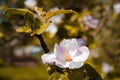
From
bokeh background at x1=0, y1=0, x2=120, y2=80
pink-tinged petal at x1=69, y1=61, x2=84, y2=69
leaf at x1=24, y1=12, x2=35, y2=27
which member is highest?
leaf at x1=24, y1=12, x2=35, y2=27

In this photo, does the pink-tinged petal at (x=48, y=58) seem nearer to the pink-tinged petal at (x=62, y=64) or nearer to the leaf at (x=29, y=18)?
the pink-tinged petal at (x=62, y=64)

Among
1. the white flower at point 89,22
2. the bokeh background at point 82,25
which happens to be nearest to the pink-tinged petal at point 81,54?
the bokeh background at point 82,25

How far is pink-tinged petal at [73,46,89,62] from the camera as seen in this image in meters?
1.50

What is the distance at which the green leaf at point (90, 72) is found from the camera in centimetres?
152

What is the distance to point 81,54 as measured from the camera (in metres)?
1.51

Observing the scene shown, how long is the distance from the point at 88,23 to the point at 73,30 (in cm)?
28

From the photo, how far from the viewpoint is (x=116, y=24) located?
4.40m

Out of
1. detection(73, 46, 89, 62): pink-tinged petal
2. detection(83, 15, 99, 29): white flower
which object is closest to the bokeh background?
detection(83, 15, 99, 29): white flower

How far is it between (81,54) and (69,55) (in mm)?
67

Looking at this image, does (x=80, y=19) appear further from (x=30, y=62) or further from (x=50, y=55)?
(x=30, y=62)

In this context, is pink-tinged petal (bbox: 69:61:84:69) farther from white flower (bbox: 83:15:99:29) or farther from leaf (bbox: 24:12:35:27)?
white flower (bbox: 83:15:99:29)

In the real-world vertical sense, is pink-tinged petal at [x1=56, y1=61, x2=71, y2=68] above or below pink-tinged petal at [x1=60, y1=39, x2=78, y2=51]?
below

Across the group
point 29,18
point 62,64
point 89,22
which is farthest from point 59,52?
point 89,22

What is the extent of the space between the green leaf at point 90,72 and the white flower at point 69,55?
40 mm
